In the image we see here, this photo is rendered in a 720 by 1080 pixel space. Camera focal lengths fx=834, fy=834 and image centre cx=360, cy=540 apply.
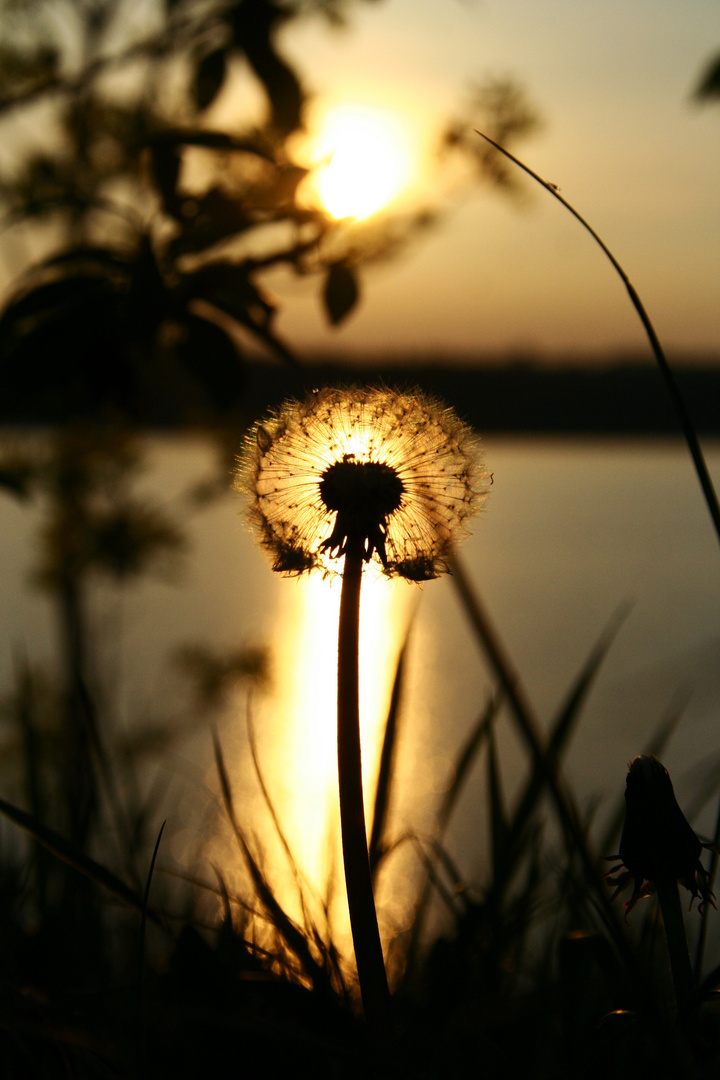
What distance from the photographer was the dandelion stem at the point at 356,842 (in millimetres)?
337

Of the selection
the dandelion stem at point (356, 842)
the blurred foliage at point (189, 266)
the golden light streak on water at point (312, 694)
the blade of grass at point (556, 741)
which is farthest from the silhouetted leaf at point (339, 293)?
the golden light streak on water at point (312, 694)

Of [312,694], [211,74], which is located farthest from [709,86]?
[312,694]

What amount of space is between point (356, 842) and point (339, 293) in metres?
0.83

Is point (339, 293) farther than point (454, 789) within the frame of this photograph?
Yes

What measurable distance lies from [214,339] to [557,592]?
19.2 feet

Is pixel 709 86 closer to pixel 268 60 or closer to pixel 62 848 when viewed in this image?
pixel 268 60

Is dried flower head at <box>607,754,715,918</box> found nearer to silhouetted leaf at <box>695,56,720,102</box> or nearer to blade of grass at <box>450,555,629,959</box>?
blade of grass at <box>450,555,629,959</box>

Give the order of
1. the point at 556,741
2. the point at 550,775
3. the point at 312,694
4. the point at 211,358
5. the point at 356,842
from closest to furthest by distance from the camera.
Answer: the point at 356,842, the point at 550,775, the point at 556,741, the point at 211,358, the point at 312,694

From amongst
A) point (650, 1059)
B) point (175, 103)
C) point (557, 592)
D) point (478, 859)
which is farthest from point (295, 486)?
point (557, 592)

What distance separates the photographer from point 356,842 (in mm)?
337

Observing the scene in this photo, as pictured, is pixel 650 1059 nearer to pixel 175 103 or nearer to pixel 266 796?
pixel 266 796

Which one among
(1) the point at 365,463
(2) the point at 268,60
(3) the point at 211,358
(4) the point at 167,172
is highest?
(2) the point at 268,60

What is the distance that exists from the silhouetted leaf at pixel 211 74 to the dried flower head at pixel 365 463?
0.80 metres

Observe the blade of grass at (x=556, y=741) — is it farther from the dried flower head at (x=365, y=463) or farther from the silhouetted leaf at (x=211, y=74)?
the silhouetted leaf at (x=211, y=74)
